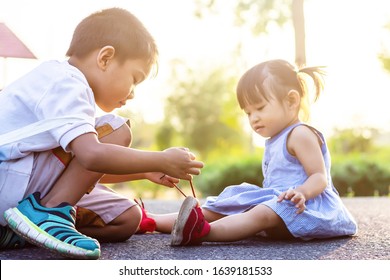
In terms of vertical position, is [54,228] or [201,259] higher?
[54,228]

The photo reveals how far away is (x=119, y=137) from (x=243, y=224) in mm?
472

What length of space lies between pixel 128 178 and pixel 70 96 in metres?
0.56

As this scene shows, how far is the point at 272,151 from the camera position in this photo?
2047 mm

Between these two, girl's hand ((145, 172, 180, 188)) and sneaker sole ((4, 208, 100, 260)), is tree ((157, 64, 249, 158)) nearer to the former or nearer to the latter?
girl's hand ((145, 172, 180, 188))

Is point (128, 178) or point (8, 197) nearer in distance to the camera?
point (8, 197)

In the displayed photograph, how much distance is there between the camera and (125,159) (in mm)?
1416

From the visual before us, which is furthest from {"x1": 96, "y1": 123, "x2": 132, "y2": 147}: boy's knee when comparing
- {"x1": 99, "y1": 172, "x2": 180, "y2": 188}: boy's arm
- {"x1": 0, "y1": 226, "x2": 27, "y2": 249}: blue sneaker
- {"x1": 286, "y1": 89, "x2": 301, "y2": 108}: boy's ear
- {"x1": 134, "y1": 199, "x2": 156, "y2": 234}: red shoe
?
{"x1": 286, "y1": 89, "x2": 301, "y2": 108}: boy's ear

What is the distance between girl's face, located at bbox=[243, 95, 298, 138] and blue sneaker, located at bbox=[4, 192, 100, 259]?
808 mm

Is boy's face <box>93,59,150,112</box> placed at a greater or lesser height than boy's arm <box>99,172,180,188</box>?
greater

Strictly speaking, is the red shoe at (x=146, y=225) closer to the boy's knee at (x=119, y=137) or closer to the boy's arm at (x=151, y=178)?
the boy's arm at (x=151, y=178)

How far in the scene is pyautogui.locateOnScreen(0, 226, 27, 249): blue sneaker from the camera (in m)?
1.54

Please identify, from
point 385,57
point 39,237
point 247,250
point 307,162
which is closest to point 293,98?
point 307,162

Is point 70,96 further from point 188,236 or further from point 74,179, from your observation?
point 188,236
